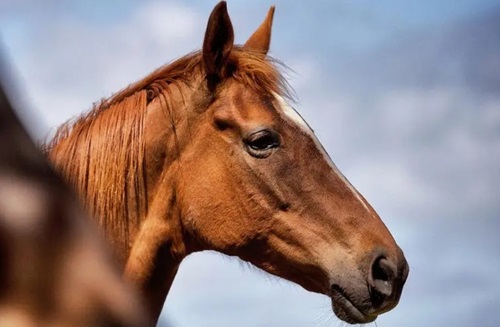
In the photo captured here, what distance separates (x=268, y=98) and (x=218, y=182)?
2.01ft

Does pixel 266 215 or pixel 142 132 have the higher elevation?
pixel 142 132

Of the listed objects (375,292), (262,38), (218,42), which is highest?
(218,42)

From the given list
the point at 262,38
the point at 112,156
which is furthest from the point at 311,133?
the point at 262,38

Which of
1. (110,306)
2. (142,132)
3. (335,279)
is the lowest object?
(335,279)

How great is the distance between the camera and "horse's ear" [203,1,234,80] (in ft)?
17.4

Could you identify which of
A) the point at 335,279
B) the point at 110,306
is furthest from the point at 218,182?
the point at 110,306

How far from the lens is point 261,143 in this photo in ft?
16.6

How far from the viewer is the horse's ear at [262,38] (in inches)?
241

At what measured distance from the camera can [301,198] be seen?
505 cm

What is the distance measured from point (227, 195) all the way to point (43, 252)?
4671 millimetres

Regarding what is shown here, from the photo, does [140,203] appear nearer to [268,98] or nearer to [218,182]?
[218,182]

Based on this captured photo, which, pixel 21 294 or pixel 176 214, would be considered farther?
pixel 176 214

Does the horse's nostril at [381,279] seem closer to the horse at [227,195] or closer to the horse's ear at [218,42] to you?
the horse at [227,195]

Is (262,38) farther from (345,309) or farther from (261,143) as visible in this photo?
(345,309)
